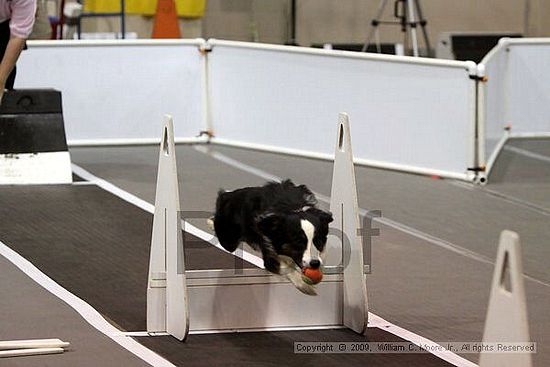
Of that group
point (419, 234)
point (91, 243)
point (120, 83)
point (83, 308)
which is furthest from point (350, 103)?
point (83, 308)

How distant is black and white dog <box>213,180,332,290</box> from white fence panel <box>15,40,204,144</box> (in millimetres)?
5262

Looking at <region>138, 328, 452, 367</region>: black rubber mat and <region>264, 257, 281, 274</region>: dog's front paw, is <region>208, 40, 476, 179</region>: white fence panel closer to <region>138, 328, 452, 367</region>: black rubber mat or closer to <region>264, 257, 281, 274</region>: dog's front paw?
<region>138, 328, 452, 367</region>: black rubber mat

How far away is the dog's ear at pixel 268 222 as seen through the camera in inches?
166

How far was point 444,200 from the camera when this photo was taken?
7719 mm

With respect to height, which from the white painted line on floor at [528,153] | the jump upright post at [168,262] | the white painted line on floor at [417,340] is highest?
the jump upright post at [168,262]

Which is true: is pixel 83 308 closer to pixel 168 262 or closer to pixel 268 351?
pixel 168 262

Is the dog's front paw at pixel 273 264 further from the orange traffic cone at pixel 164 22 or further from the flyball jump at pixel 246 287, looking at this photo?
the orange traffic cone at pixel 164 22

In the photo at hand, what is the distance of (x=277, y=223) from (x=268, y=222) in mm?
39

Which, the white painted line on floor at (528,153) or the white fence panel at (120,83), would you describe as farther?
the white fence panel at (120,83)

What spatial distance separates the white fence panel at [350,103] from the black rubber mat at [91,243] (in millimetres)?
1986

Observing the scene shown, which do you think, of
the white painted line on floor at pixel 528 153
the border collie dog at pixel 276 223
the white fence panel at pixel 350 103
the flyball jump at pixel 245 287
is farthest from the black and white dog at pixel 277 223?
the white painted line on floor at pixel 528 153

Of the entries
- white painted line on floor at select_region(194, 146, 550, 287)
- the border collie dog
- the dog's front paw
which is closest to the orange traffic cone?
white painted line on floor at select_region(194, 146, 550, 287)

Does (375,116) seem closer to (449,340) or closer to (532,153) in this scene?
(532,153)

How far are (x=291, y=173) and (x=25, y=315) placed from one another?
393 centimetres
